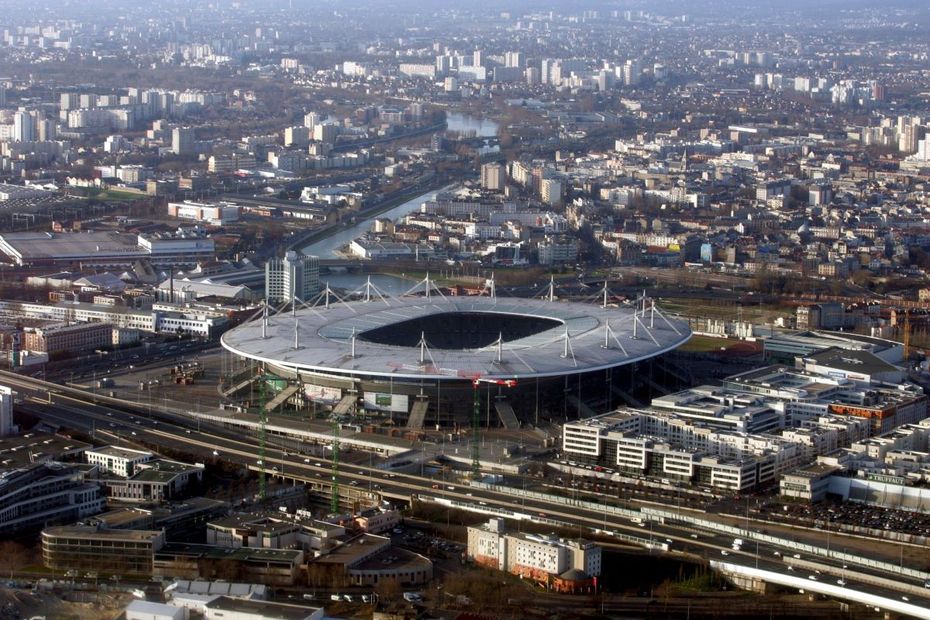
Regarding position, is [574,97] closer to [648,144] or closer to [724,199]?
[648,144]

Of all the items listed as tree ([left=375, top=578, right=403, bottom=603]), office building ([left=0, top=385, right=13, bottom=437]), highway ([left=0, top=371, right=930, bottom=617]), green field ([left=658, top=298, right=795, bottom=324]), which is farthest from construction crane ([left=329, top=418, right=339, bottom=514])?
green field ([left=658, top=298, right=795, bottom=324])

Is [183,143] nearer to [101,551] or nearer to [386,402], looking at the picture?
[386,402]

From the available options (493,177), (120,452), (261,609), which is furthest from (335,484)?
(493,177)

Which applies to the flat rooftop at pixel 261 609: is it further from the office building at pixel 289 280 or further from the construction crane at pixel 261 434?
the office building at pixel 289 280

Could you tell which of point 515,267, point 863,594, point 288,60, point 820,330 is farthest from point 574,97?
point 863,594

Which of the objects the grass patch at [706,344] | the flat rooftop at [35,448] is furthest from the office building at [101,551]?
the grass patch at [706,344]

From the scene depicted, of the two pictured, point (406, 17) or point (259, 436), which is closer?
point (259, 436)
